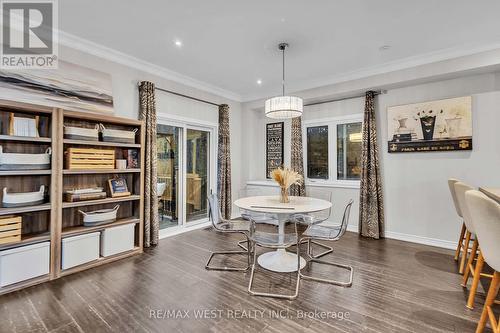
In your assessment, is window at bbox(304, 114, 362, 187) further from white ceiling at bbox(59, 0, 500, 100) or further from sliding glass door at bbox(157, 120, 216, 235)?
sliding glass door at bbox(157, 120, 216, 235)

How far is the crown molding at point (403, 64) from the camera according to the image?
3.16m

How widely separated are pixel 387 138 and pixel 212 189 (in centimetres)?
337

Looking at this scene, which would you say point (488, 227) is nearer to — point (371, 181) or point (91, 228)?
point (371, 181)

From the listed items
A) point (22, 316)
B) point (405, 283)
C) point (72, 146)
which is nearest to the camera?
point (22, 316)

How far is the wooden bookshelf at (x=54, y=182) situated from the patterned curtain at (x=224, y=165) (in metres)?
1.91

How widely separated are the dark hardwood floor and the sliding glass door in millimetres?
1424

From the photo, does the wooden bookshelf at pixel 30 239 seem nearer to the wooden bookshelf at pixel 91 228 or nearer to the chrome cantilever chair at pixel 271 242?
the wooden bookshelf at pixel 91 228

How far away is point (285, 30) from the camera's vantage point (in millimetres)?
2855

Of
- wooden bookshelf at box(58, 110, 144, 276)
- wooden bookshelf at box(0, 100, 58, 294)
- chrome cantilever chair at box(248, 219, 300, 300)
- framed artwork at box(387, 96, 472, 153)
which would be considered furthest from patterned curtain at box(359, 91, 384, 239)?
wooden bookshelf at box(0, 100, 58, 294)

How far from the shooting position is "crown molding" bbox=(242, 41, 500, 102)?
10.4 feet

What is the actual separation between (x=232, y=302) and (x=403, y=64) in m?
3.91

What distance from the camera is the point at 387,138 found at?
4133mm

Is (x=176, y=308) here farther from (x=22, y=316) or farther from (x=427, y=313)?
(x=427, y=313)

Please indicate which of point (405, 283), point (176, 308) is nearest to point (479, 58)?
point (405, 283)
